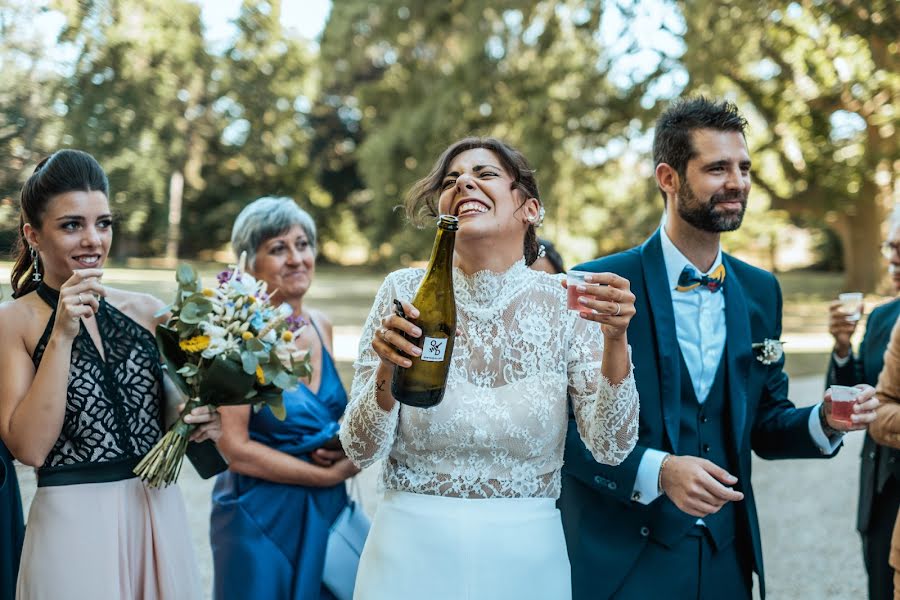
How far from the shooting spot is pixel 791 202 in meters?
20.1

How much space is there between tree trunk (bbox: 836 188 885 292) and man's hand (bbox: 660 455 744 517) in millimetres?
19861

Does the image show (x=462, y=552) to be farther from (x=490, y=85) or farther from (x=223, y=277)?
(x=490, y=85)

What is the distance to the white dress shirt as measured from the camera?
9.53 feet

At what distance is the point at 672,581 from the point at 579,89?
50.3ft

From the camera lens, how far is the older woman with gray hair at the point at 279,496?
334cm

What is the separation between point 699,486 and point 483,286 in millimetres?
868

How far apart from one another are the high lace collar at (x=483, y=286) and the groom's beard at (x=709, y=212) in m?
0.90

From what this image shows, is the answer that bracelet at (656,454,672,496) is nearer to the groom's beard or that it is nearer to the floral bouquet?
the groom's beard

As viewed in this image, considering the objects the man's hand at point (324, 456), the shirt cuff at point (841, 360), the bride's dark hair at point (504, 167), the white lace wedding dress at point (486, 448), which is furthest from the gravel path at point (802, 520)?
the bride's dark hair at point (504, 167)

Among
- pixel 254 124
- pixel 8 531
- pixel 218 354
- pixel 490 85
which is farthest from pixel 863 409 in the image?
pixel 490 85

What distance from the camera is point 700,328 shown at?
2992 mm

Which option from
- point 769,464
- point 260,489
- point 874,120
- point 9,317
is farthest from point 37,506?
point 874,120

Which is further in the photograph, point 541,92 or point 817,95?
point 817,95

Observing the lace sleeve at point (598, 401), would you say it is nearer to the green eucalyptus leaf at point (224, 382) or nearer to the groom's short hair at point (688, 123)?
the groom's short hair at point (688, 123)
